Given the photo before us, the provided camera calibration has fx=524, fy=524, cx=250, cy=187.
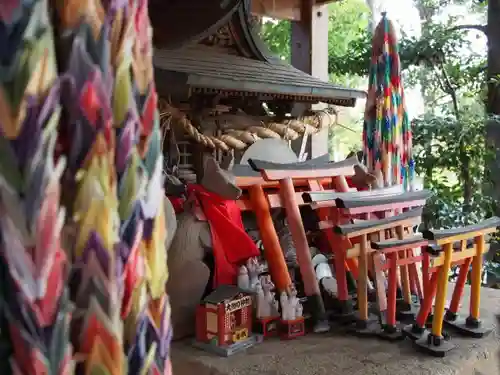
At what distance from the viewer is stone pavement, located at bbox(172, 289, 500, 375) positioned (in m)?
1.54

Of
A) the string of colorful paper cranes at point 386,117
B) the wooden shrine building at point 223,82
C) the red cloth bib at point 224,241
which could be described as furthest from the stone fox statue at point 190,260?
the string of colorful paper cranes at point 386,117

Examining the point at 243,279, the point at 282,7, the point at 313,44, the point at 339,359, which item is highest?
the point at 282,7

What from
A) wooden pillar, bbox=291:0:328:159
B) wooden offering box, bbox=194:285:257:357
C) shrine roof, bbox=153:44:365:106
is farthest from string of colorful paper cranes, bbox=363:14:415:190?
wooden offering box, bbox=194:285:257:357

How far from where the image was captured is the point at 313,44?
3.07 metres

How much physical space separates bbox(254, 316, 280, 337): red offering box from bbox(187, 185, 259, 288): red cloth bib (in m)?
0.19

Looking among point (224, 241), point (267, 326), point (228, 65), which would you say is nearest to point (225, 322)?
point (267, 326)

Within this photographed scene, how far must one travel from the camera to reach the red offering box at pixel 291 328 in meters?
1.79

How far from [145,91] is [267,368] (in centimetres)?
119

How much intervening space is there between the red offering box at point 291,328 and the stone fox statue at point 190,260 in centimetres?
31

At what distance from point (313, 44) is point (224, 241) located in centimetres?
162

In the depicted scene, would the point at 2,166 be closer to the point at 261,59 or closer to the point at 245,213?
the point at 245,213

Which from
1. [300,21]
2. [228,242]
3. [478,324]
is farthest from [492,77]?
[228,242]

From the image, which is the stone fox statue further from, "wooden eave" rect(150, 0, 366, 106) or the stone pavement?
"wooden eave" rect(150, 0, 366, 106)

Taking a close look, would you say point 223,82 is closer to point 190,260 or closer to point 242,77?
point 242,77
